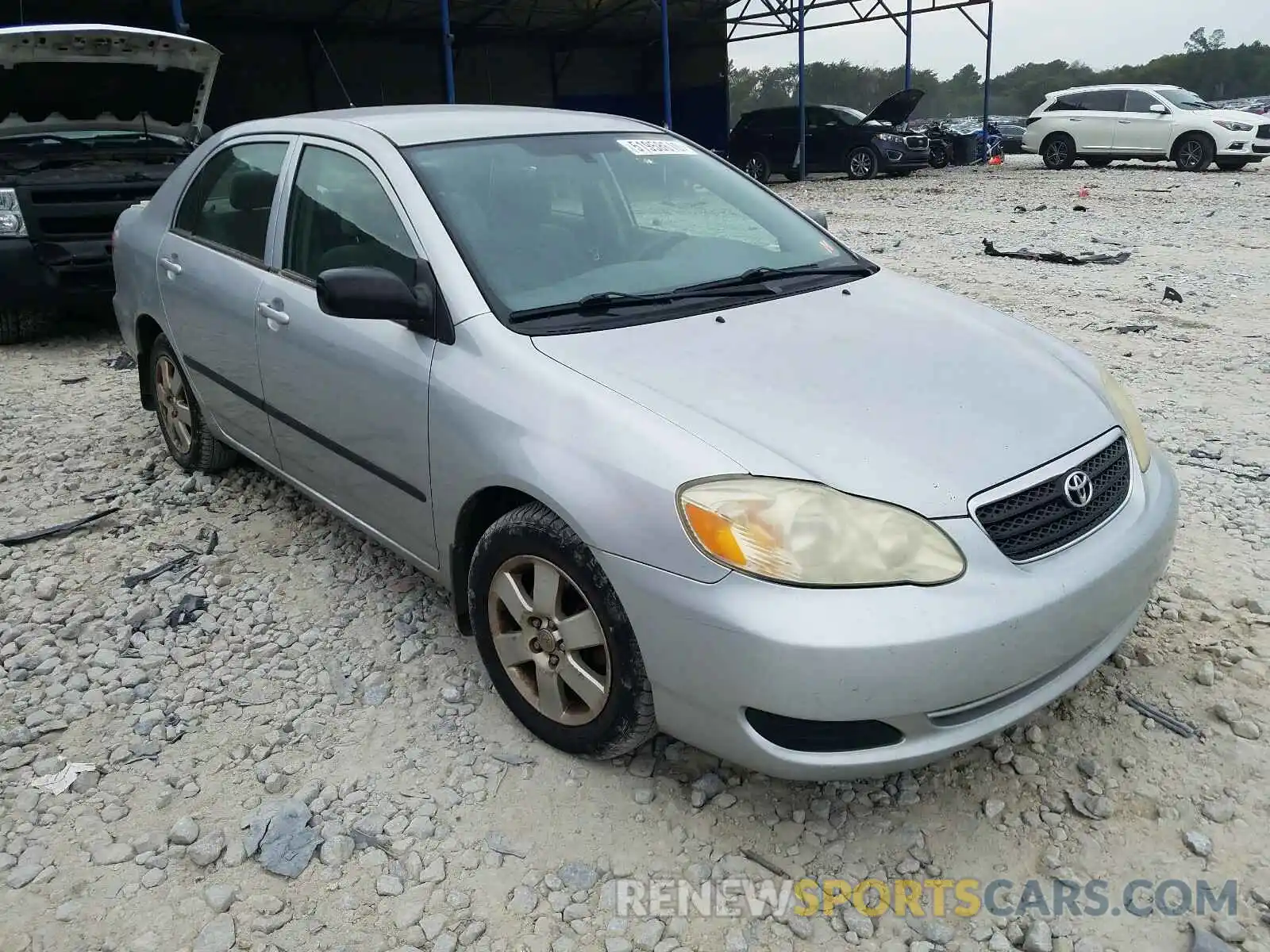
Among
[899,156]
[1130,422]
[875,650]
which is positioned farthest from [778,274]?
[899,156]

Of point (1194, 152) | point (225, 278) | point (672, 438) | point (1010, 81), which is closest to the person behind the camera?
point (672, 438)

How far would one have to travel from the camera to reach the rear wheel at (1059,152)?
64.1 ft

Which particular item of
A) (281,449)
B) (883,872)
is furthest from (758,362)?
(281,449)

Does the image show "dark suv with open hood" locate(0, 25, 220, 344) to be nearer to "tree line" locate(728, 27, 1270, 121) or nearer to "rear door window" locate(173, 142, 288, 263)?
"rear door window" locate(173, 142, 288, 263)

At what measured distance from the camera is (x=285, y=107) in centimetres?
2205

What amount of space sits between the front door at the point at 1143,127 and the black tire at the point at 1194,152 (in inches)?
8.7

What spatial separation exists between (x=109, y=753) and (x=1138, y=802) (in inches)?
100

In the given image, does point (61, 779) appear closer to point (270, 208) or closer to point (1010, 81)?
point (270, 208)

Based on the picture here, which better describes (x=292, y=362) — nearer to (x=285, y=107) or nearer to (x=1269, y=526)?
(x=1269, y=526)

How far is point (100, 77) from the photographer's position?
642 cm

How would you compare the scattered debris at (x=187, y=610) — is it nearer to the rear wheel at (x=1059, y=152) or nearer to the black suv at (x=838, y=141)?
the black suv at (x=838, y=141)

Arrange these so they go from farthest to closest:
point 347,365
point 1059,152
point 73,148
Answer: point 1059,152 < point 73,148 < point 347,365

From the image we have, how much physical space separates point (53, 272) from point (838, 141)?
1679 centimetres

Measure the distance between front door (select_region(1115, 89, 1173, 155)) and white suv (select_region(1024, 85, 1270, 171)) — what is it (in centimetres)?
1
